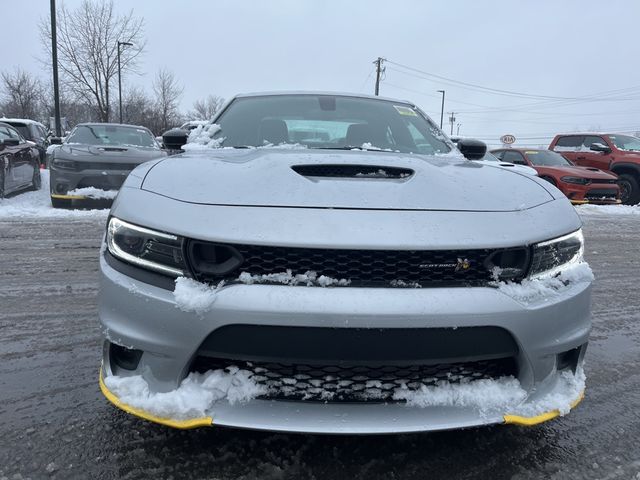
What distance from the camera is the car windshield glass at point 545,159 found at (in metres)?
12.2

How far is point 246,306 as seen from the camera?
157 centimetres

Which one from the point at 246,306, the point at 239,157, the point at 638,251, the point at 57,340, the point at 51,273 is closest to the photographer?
the point at 246,306

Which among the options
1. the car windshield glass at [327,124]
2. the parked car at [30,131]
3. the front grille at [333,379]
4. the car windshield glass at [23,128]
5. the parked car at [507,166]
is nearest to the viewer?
the front grille at [333,379]

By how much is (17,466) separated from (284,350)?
111cm

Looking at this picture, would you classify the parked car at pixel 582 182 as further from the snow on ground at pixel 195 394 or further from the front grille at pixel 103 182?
the snow on ground at pixel 195 394

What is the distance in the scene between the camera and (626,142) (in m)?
13.3

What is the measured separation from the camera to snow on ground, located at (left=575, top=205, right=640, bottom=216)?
11016 millimetres

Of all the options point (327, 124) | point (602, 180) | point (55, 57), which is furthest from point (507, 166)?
point (55, 57)

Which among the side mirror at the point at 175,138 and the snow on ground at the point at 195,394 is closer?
the snow on ground at the point at 195,394

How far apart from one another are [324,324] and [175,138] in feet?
6.95

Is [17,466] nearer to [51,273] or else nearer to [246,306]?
[246,306]

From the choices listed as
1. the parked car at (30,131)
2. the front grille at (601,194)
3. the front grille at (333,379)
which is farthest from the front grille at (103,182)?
the front grille at (601,194)

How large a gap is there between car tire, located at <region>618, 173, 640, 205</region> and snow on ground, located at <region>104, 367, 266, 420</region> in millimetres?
13917

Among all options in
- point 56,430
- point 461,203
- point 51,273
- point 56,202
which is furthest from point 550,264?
point 56,202
